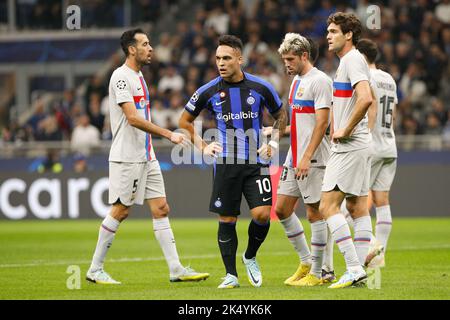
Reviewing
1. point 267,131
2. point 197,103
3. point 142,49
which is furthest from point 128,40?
point 267,131

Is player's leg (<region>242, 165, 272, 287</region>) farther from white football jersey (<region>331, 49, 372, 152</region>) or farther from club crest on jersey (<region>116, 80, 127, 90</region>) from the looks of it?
club crest on jersey (<region>116, 80, 127, 90</region>)

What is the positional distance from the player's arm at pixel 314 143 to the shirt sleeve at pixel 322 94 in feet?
0.21

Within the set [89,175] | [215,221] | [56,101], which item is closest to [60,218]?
[89,175]

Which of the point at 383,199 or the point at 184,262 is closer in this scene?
the point at 383,199

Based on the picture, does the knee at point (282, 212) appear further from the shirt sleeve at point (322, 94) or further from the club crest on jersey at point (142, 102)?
the club crest on jersey at point (142, 102)

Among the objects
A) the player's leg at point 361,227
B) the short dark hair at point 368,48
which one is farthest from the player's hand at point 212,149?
the short dark hair at point 368,48

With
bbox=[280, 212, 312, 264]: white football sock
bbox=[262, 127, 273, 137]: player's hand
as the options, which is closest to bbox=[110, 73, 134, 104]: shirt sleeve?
bbox=[262, 127, 273, 137]: player's hand

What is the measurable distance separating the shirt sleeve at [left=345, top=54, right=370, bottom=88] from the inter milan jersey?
89 cm

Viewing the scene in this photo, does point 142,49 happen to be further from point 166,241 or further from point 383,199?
point 383,199

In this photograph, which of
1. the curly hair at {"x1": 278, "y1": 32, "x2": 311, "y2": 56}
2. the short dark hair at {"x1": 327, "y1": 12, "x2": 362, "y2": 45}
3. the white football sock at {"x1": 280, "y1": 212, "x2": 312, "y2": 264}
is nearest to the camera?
the short dark hair at {"x1": 327, "y1": 12, "x2": 362, "y2": 45}

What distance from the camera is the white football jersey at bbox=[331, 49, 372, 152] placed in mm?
8727

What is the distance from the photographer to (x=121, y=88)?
9727 millimetres

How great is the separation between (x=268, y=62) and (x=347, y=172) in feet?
48.4
